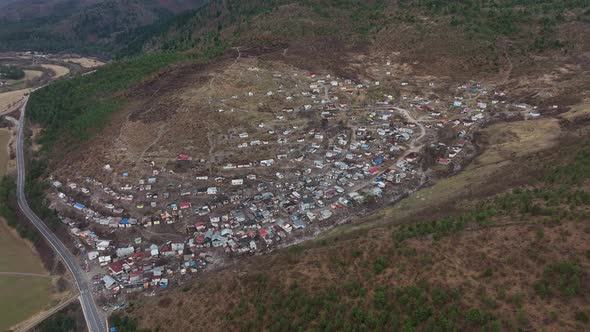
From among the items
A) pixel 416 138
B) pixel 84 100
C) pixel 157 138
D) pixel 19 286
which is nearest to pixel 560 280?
pixel 416 138

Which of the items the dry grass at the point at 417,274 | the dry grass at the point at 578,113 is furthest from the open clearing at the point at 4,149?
the dry grass at the point at 578,113

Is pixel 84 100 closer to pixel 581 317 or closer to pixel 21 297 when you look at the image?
pixel 21 297

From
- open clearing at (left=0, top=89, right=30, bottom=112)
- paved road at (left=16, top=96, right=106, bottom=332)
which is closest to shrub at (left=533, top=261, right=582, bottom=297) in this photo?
paved road at (left=16, top=96, right=106, bottom=332)

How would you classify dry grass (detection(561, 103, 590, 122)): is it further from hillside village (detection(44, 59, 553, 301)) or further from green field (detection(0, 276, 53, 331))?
green field (detection(0, 276, 53, 331))

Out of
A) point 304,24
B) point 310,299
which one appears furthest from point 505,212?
point 304,24

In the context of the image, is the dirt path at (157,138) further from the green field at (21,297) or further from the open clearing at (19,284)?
the green field at (21,297)

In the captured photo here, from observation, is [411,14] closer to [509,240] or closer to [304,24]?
[304,24]
